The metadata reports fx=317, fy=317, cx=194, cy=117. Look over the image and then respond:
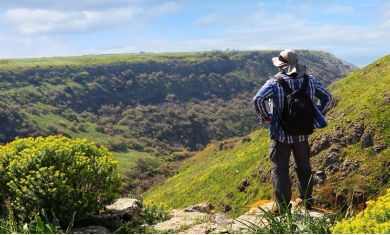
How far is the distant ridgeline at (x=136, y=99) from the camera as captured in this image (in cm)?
8006

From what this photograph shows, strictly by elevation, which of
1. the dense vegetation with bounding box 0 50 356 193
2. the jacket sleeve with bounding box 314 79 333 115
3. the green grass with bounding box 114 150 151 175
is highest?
the jacket sleeve with bounding box 314 79 333 115

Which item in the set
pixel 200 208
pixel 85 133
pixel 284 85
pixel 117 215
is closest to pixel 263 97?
pixel 284 85

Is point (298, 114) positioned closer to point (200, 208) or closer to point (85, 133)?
point (200, 208)

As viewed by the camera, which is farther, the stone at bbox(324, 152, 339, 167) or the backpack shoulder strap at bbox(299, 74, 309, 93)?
the stone at bbox(324, 152, 339, 167)

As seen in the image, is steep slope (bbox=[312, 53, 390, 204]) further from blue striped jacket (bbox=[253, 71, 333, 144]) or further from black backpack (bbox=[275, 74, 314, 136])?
black backpack (bbox=[275, 74, 314, 136])

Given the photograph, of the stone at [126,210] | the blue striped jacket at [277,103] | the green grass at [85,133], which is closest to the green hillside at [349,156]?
the blue striped jacket at [277,103]

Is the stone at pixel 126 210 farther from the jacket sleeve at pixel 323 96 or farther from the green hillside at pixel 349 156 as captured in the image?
the green hillside at pixel 349 156

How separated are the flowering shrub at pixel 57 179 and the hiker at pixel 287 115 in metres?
2.92

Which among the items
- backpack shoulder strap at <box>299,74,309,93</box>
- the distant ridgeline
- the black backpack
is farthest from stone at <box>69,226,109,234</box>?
the distant ridgeline

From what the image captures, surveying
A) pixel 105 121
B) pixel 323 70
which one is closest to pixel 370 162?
pixel 105 121

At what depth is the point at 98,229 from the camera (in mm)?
4750

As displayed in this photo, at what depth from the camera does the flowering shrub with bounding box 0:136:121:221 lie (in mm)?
4914

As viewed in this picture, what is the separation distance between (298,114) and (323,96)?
955mm

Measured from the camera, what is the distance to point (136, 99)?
11869 cm
